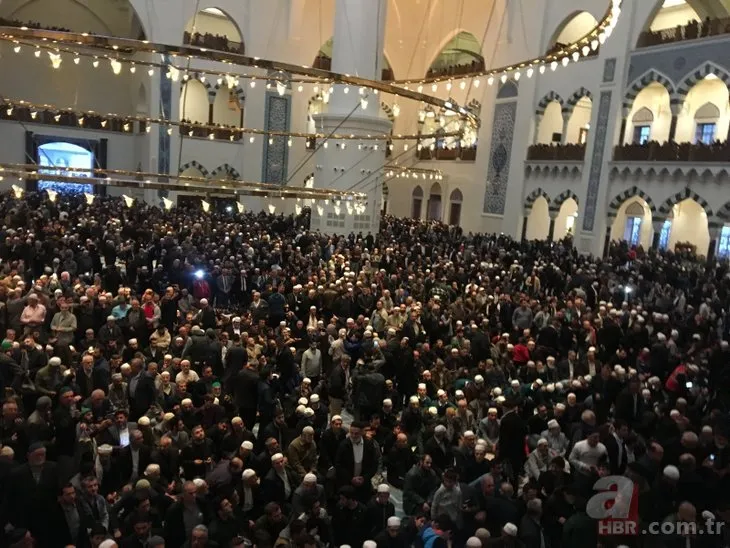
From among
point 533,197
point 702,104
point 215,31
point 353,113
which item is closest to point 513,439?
point 353,113

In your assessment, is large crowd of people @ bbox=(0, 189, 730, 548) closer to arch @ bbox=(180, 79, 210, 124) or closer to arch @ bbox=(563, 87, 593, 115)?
arch @ bbox=(563, 87, 593, 115)

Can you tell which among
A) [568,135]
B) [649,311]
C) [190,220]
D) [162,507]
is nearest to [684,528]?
[162,507]

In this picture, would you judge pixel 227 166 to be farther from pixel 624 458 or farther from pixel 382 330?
pixel 624 458

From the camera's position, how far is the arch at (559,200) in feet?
58.4

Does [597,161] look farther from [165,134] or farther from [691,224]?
[165,134]

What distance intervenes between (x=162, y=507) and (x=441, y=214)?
20311 millimetres

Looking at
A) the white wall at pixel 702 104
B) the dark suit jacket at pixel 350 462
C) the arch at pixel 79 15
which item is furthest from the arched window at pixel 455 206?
the dark suit jacket at pixel 350 462

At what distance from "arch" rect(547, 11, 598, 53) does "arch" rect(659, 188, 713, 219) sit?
5.74m

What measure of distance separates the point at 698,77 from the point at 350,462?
1430 centimetres

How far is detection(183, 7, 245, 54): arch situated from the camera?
2031 cm

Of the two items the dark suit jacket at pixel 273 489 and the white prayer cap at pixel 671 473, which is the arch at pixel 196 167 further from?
the white prayer cap at pixel 671 473

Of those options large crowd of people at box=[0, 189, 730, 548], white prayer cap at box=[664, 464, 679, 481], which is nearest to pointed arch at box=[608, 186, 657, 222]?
large crowd of people at box=[0, 189, 730, 548]

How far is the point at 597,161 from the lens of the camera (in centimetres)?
1691

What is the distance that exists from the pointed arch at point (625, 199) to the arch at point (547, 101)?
11.5ft
